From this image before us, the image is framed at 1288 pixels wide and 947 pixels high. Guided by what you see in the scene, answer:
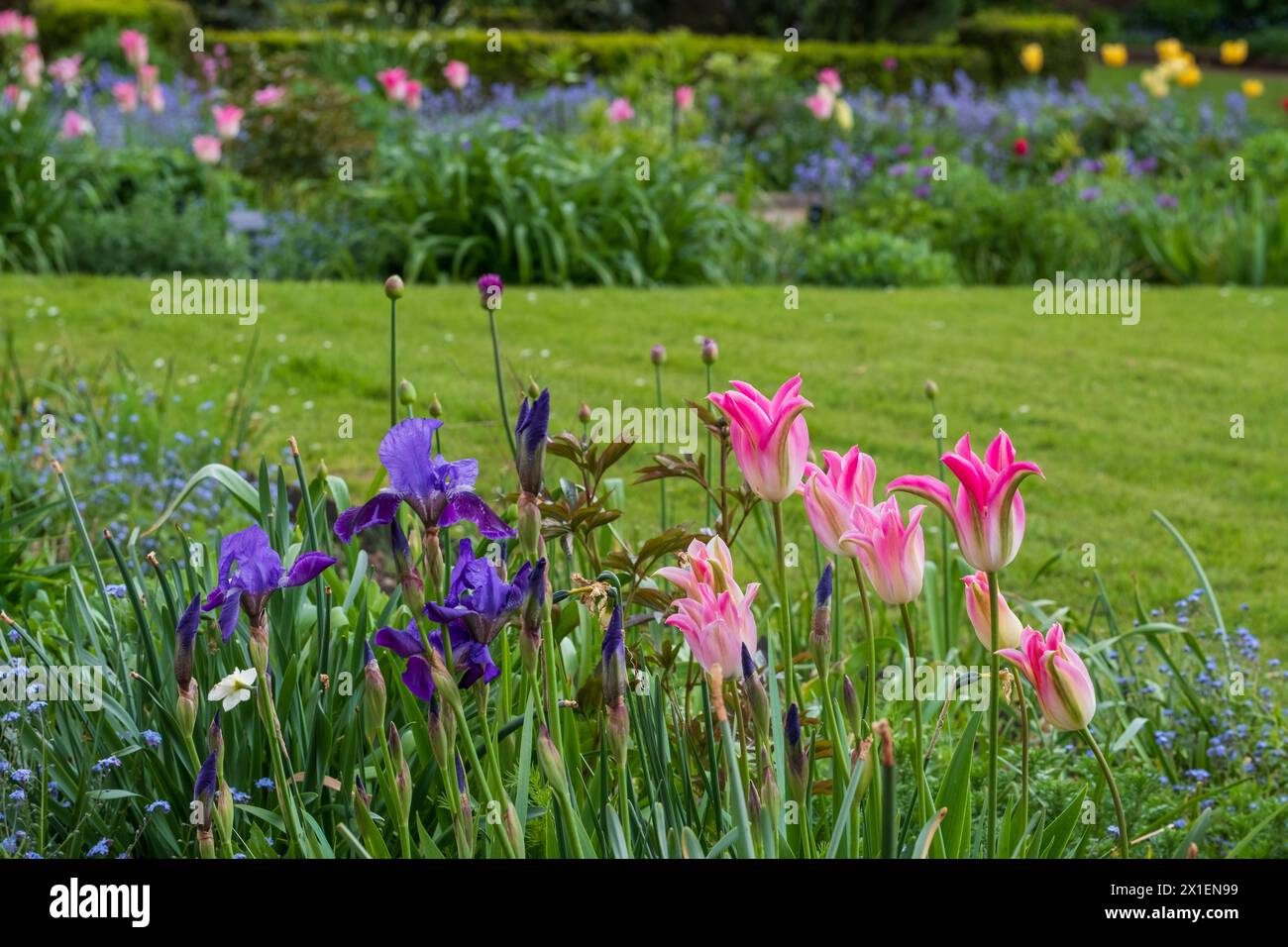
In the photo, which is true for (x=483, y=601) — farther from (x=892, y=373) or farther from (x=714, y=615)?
(x=892, y=373)

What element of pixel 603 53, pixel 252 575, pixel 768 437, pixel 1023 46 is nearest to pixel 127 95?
pixel 603 53

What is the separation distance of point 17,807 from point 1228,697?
2682mm

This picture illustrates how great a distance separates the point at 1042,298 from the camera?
8484 mm

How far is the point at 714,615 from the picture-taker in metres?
1.80

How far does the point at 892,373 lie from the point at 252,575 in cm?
550

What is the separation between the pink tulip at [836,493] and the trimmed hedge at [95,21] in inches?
554

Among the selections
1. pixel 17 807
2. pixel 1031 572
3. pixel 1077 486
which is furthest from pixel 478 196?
pixel 17 807

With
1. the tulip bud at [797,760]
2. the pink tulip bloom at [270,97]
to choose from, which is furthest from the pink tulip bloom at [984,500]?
the pink tulip bloom at [270,97]

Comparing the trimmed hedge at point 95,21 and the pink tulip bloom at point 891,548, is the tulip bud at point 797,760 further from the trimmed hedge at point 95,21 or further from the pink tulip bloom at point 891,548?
the trimmed hedge at point 95,21

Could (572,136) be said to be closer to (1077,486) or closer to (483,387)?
(483,387)

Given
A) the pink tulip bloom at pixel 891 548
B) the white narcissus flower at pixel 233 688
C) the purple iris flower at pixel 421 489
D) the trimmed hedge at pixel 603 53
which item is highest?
the trimmed hedge at pixel 603 53

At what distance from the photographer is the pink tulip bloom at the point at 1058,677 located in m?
1.78

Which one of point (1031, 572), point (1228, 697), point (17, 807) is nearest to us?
point (17, 807)

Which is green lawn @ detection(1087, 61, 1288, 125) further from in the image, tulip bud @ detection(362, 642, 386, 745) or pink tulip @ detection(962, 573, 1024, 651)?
tulip bud @ detection(362, 642, 386, 745)
